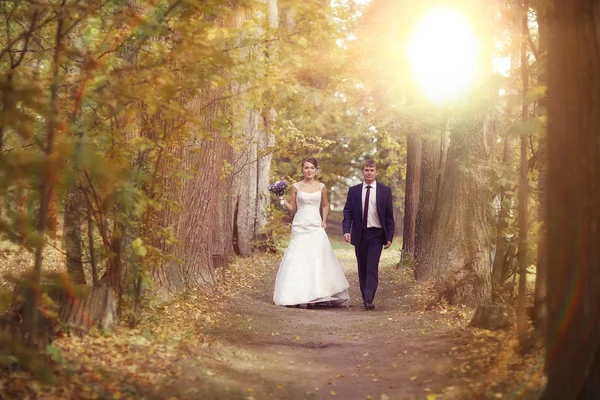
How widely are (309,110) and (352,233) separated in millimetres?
2100

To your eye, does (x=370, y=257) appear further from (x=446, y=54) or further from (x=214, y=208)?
(x=446, y=54)

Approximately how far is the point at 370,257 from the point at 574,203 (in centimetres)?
644

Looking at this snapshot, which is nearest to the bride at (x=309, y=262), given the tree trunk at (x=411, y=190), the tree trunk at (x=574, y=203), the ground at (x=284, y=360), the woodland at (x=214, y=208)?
the woodland at (x=214, y=208)

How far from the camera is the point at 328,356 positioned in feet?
23.0

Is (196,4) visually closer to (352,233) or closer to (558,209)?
(558,209)

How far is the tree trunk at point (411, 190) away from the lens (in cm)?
1755

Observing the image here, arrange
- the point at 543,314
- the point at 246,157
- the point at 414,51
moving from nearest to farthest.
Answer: the point at 543,314 → the point at 414,51 → the point at 246,157

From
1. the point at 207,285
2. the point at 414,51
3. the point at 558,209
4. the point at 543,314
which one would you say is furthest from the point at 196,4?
the point at 414,51

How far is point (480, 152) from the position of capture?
10.4 metres

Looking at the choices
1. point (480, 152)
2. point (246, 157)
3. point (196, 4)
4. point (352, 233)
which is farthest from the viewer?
point (246, 157)

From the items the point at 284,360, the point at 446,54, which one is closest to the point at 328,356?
the point at 284,360

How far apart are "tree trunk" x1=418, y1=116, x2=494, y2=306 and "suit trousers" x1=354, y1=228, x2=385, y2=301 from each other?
95 centimetres

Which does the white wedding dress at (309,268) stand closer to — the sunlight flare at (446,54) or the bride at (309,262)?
the bride at (309,262)

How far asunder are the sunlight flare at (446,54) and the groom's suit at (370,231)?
192 cm
